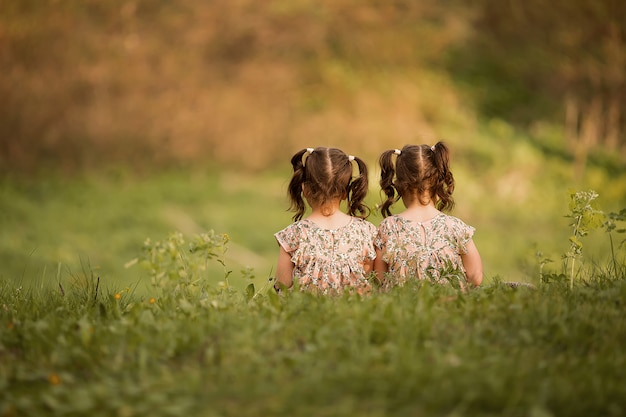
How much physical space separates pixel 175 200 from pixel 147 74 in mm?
2800

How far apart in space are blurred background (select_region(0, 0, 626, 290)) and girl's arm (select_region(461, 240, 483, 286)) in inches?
252

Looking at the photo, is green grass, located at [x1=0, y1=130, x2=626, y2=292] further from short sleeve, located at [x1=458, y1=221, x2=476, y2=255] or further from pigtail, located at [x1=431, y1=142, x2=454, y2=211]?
short sleeve, located at [x1=458, y1=221, x2=476, y2=255]

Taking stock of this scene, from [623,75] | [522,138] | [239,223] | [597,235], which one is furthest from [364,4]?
[597,235]

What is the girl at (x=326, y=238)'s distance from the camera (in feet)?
13.7

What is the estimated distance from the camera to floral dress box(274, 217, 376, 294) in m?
4.18

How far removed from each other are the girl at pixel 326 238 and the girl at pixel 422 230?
0.37 ft

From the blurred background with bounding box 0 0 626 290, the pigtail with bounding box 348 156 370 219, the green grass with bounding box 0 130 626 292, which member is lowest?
the pigtail with bounding box 348 156 370 219

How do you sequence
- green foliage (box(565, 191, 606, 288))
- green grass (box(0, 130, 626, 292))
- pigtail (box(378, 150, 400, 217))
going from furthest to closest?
green grass (box(0, 130, 626, 292)) → pigtail (box(378, 150, 400, 217)) → green foliage (box(565, 191, 606, 288))

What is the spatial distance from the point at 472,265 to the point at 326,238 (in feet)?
2.64

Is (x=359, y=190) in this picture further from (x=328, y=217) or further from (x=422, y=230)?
(x=422, y=230)

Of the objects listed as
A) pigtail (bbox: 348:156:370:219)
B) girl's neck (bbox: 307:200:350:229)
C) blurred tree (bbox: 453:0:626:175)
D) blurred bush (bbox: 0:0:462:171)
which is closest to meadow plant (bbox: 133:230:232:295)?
girl's neck (bbox: 307:200:350:229)

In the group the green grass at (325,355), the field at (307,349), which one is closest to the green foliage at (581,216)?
the field at (307,349)

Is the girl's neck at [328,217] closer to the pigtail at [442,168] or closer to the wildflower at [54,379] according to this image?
the pigtail at [442,168]

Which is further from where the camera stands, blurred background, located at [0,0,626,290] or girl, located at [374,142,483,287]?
blurred background, located at [0,0,626,290]
